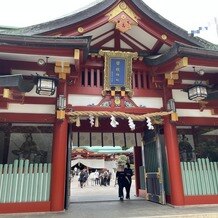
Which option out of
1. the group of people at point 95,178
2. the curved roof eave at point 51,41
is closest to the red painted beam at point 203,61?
the curved roof eave at point 51,41

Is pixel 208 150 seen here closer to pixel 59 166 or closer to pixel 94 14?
pixel 59 166

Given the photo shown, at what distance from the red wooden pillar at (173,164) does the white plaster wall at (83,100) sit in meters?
2.54

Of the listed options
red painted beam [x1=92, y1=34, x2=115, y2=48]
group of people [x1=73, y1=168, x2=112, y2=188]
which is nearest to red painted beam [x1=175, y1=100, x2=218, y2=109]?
red painted beam [x1=92, y1=34, x2=115, y2=48]

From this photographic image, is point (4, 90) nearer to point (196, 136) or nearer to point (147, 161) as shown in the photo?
point (147, 161)

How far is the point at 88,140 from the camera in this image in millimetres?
11914

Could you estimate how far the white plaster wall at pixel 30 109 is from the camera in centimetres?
785

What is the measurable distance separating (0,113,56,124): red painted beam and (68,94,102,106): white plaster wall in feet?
2.81

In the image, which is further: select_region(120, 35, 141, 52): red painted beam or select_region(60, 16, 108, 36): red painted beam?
select_region(120, 35, 141, 52): red painted beam

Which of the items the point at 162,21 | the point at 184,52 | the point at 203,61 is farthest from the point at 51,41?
the point at 203,61

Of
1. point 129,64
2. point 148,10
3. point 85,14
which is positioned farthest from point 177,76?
point 85,14

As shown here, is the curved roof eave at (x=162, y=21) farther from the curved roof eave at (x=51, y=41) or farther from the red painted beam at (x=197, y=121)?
the red painted beam at (x=197, y=121)

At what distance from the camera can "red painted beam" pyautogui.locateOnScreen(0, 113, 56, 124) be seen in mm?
7720

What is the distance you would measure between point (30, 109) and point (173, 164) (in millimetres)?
5079

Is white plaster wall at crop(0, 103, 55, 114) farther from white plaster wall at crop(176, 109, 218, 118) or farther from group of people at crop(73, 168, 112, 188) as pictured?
group of people at crop(73, 168, 112, 188)
